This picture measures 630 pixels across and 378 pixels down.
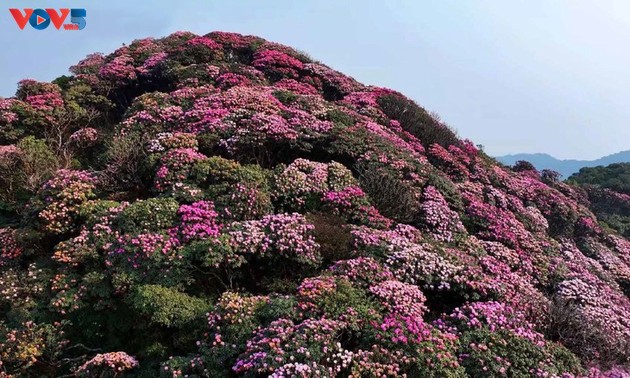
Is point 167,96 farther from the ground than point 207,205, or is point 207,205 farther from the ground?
point 167,96

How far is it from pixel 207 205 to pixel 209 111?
5593 mm

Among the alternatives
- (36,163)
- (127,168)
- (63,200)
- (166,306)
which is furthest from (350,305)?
(36,163)

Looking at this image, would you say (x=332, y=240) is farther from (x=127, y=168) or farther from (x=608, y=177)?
(x=608, y=177)

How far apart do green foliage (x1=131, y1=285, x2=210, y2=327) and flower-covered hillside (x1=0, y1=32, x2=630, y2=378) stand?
33 millimetres

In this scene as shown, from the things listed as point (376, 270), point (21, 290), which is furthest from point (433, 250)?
point (21, 290)

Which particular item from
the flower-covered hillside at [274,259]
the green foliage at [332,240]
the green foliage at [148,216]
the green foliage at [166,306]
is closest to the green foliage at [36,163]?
the flower-covered hillside at [274,259]

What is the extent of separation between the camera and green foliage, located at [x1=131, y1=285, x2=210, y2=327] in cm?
770

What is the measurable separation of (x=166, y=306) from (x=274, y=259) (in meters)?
2.30

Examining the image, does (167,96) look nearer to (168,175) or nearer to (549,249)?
(168,175)

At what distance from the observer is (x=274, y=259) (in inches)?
355

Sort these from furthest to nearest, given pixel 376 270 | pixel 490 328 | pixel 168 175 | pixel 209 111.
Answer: pixel 209 111
pixel 168 175
pixel 376 270
pixel 490 328

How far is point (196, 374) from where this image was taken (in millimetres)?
6730

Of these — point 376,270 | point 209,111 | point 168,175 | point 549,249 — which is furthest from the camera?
point 209,111

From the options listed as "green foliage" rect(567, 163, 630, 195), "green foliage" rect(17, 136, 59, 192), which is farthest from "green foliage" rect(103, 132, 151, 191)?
"green foliage" rect(567, 163, 630, 195)
